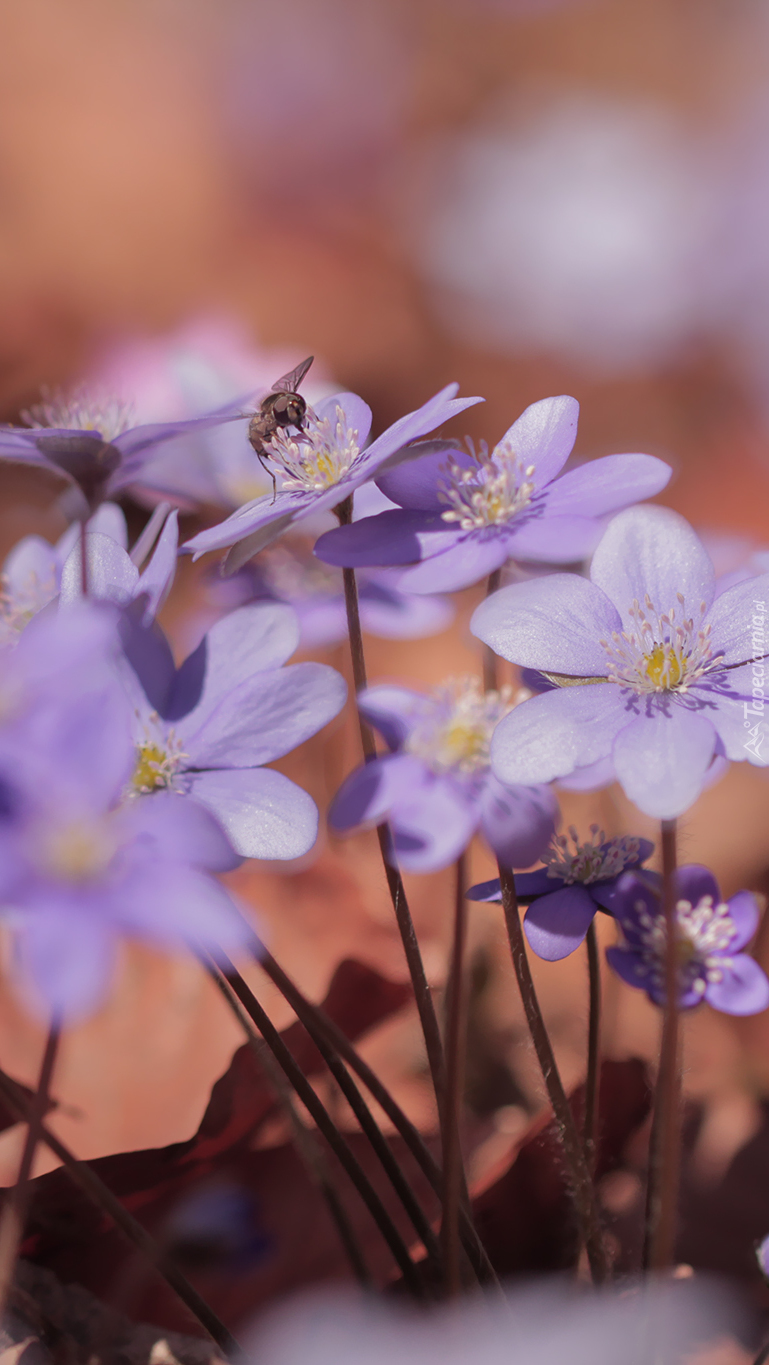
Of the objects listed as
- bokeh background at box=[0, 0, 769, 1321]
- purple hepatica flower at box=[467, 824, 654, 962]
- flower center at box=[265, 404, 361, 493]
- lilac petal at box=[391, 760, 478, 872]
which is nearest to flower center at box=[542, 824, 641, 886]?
A: purple hepatica flower at box=[467, 824, 654, 962]

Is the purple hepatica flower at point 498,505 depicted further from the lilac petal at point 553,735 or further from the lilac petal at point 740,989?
the lilac petal at point 740,989

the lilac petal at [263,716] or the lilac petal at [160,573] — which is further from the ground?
the lilac petal at [160,573]

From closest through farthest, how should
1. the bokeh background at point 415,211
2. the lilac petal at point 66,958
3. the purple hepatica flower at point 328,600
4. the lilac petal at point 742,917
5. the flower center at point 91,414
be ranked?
the lilac petal at point 66,958
the lilac petal at point 742,917
the flower center at point 91,414
the purple hepatica flower at point 328,600
the bokeh background at point 415,211

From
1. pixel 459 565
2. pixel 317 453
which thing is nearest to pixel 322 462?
pixel 317 453

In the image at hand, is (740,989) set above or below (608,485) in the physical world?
below

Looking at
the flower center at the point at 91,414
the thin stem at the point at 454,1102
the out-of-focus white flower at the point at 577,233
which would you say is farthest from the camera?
the out-of-focus white flower at the point at 577,233

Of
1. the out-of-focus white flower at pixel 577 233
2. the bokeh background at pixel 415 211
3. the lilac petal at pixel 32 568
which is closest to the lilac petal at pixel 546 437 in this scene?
the lilac petal at pixel 32 568

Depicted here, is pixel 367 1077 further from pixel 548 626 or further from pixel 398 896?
pixel 548 626

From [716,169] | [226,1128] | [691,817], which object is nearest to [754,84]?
[716,169]
